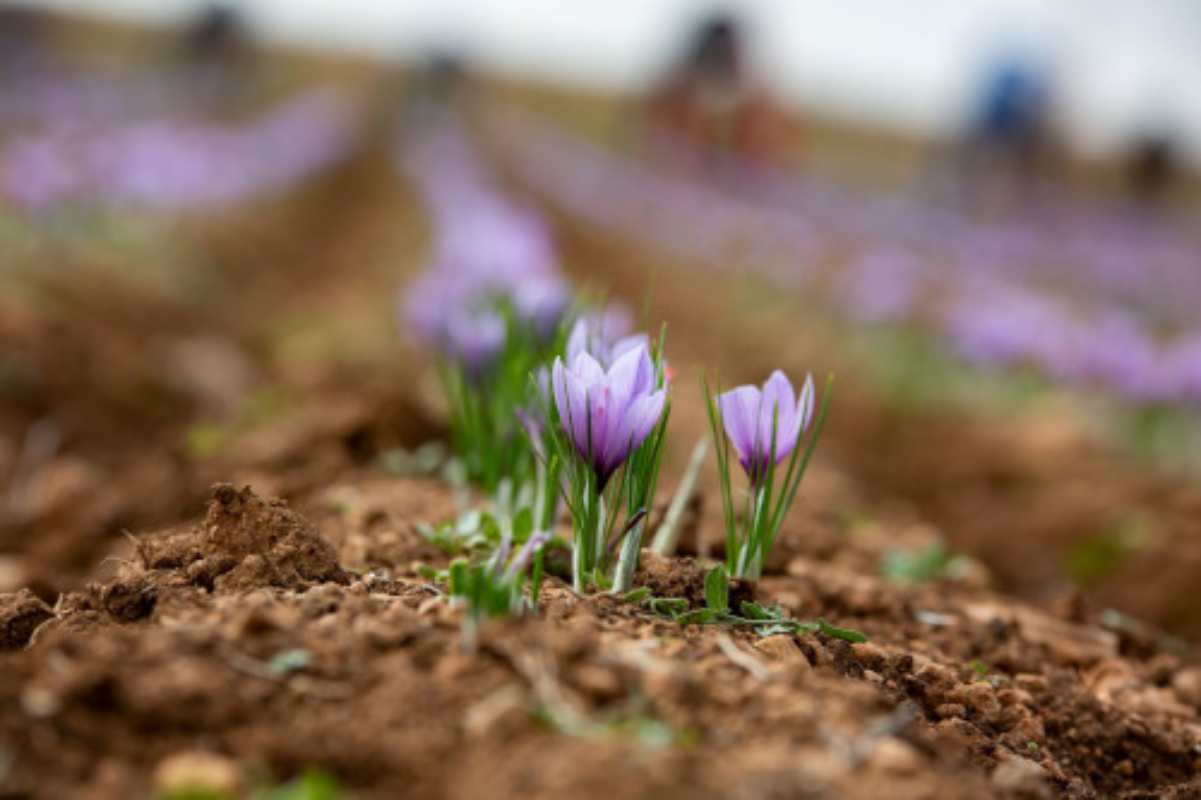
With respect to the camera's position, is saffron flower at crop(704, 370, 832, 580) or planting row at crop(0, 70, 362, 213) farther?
planting row at crop(0, 70, 362, 213)

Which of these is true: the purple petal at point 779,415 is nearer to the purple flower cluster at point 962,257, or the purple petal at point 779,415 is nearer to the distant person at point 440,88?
the purple flower cluster at point 962,257

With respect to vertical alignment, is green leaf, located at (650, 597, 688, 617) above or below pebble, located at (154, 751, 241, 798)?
below

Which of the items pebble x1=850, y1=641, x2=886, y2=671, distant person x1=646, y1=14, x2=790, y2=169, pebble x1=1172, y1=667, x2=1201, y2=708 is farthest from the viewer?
distant person x1=646, y1=14, x2=790, y2=169

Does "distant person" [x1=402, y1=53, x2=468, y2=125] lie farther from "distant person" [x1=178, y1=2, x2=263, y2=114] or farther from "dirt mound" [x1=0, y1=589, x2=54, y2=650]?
"dirt mound" [x1=0, y1=589, x2=54, y2=650]

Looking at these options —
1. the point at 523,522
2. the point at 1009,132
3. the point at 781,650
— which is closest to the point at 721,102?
the point at 1009,132

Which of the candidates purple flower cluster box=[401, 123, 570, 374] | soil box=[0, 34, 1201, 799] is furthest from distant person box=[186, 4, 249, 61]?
soil box=[0, 34, 1201, 799]

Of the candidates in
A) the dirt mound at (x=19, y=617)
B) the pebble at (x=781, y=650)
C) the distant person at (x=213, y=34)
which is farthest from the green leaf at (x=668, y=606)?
the distant person at (x=213, y=34)
